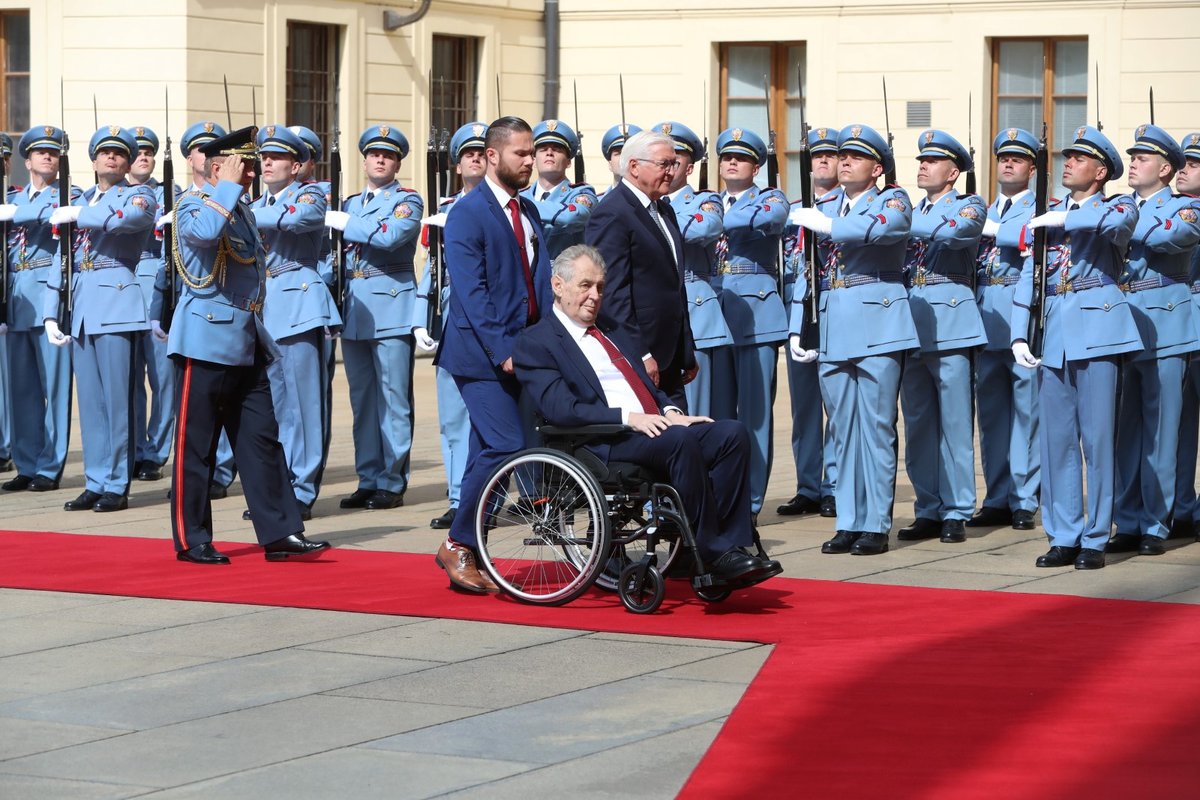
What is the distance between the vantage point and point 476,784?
15.5ft

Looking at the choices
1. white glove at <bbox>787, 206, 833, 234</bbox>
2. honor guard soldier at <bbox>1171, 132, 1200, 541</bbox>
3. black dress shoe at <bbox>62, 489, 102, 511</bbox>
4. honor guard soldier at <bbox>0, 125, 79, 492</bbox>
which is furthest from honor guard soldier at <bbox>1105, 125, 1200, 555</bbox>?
honor guard soldier at <bbox>0, 125, 79, 492</bbox>

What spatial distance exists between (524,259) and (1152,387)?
2.68 metres

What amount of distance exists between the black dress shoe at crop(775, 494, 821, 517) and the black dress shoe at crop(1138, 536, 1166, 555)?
1779 mm

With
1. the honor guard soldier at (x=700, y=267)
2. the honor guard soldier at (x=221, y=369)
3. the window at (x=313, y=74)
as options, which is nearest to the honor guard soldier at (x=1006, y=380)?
the honor guard soldier at (x=700, y=267)

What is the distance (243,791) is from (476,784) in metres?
0.50

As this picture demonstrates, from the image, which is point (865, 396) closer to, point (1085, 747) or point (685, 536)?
point (685, 536)

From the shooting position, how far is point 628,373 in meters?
7.23

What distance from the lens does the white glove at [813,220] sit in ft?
27.2

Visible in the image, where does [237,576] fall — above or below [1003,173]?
below

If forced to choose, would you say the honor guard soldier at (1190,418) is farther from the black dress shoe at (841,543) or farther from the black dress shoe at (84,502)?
the black dress shoe at (84,502)

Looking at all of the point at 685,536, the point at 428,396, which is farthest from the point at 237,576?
the point at 428,396

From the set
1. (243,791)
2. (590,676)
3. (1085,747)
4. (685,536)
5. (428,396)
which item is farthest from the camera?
(428,396)

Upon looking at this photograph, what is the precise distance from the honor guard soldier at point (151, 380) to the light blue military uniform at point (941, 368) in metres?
3.95

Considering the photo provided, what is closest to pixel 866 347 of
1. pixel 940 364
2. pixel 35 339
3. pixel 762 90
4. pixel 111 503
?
pixel 940 364
